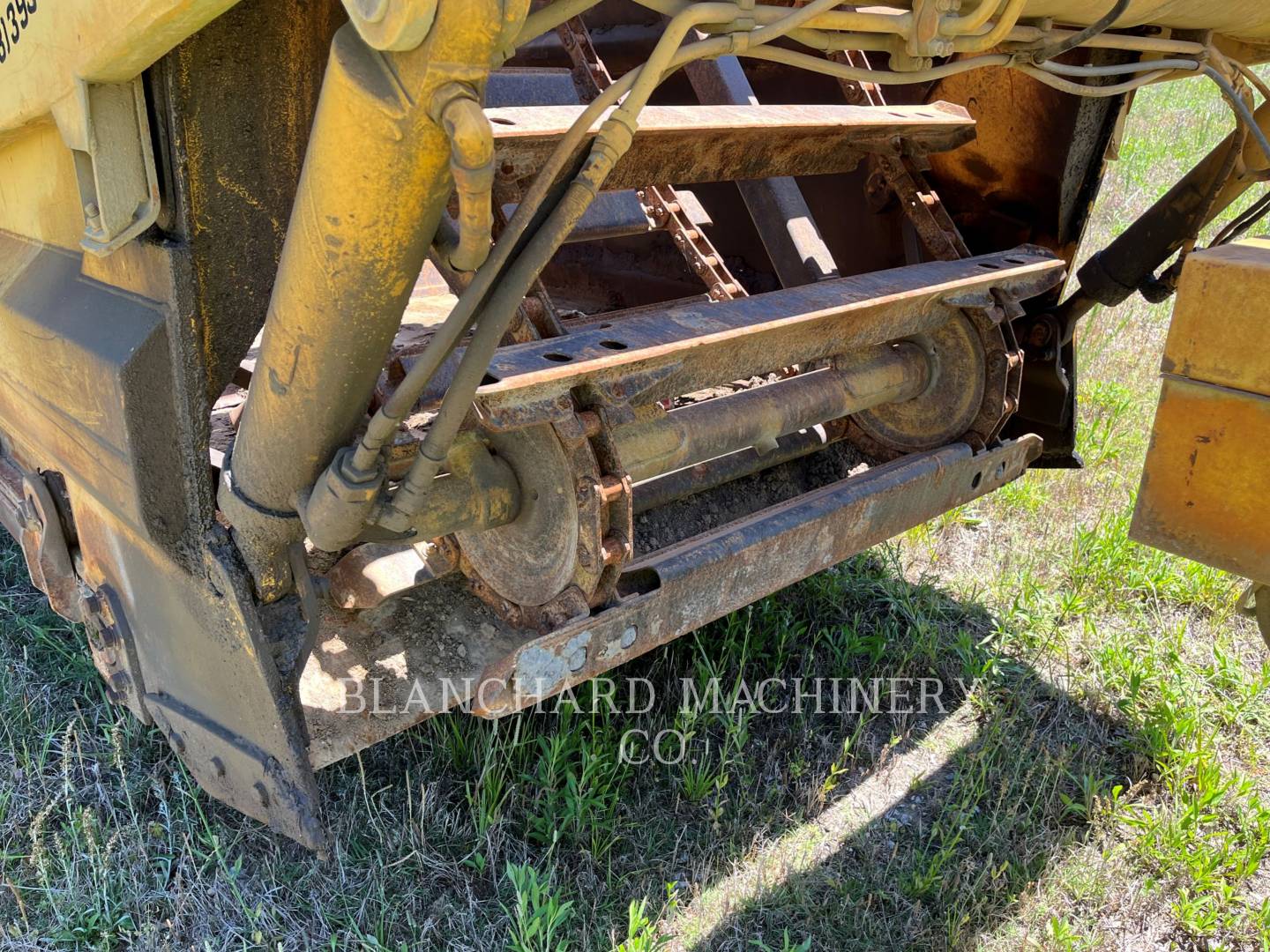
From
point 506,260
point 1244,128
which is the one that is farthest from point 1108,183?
point 506,260

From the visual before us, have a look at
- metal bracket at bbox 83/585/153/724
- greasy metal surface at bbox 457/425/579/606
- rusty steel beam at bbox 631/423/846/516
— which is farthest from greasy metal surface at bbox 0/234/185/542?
rusty steel beam at bbox 631/423/846/516

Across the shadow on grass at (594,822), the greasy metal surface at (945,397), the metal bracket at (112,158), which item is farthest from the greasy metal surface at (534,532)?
the greasy metal surface at (945,397)

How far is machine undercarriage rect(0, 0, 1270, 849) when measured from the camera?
4.17 feet

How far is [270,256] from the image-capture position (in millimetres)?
1729

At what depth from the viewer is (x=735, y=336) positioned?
183cm

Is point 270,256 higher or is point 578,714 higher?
point 270,256

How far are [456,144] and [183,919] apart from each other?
1.70m

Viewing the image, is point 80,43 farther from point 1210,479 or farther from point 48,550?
point 1210,479

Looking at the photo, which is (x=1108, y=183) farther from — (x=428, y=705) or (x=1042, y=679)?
(x=428, y=705)

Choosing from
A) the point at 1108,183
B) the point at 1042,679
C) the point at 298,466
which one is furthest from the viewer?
the point at 1108,183

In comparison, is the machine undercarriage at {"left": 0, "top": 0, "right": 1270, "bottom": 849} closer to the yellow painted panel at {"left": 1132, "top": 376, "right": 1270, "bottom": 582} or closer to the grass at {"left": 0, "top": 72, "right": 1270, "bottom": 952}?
the yellow painted panel at {"left": 1132, "top": 376, "right": 1270, "bottom": 582}

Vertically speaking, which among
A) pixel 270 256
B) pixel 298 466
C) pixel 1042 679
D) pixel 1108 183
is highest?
pixel 270 256

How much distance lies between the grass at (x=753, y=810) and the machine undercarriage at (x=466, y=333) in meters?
0.29

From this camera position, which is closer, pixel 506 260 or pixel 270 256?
pixel 506 260
